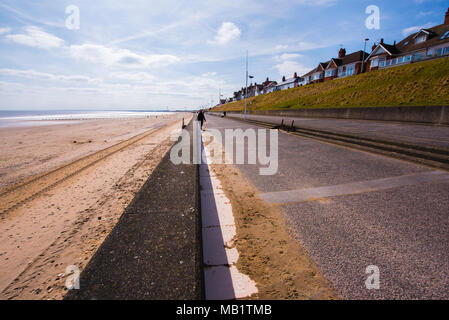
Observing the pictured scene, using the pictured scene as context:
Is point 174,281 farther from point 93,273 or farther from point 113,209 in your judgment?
point 113,209

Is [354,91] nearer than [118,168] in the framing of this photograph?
No

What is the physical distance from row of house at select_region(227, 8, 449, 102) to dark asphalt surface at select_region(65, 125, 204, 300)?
43944 millimetres

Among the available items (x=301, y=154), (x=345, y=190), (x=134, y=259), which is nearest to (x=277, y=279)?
(x=134, y=259)

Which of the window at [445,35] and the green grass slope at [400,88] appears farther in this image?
the window at [445,35]

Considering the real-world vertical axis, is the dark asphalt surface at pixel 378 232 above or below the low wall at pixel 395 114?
below

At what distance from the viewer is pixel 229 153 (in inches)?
303

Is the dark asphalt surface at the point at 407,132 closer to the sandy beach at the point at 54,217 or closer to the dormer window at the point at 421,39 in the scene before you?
the sandy beach at the point at 54,217

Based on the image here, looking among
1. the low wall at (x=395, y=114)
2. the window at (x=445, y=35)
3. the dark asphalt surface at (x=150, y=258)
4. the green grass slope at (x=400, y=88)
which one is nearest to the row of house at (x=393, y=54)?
the window at (x=445, y=35)

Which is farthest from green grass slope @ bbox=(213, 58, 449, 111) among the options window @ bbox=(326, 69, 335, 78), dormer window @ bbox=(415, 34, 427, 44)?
window @ bbox=(326, 69, 335, 78)

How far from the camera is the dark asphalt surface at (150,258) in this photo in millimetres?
1526

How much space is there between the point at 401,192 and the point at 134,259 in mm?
4754

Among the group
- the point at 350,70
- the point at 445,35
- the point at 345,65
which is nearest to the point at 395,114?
the point at 445,35

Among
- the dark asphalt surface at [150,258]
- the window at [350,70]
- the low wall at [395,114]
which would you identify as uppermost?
the window at [350,70]

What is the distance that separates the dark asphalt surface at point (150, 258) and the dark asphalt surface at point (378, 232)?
142 centimetres
